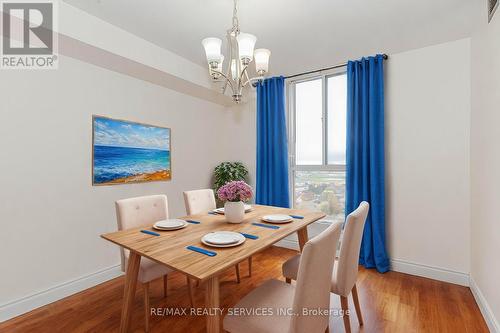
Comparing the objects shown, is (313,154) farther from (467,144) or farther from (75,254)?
(75,254)

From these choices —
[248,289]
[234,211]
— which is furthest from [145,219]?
[248,289]

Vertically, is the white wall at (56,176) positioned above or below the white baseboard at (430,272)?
above

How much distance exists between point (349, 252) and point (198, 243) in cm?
94

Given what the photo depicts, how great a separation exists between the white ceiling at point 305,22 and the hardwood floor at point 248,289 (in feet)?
8.27

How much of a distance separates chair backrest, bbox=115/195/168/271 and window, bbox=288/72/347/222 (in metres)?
1.97

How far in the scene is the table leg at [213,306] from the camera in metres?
1.16

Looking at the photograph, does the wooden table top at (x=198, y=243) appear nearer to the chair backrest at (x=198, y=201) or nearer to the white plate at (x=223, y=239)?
the white plate at (x=223, y=239)

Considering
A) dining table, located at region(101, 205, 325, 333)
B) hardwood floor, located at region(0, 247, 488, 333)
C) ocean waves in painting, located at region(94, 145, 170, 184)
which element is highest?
ocean waves in painting, located at region(94, 145, 170, 184)

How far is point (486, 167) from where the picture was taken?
1931 millimetres

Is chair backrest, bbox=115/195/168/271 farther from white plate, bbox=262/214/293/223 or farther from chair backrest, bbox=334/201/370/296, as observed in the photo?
Answer: chair backrest, bbox=334/201/370/296

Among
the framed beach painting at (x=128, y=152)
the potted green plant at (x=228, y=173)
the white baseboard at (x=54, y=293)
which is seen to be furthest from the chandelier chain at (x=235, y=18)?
the white baseboard at (x=54, y=293)

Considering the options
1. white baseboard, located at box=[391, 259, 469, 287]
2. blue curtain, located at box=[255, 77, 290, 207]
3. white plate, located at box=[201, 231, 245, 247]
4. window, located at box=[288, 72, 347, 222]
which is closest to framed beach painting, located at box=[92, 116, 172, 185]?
blue curtain, located at box=[255, 77, 290, 207]

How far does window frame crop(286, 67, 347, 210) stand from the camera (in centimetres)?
327

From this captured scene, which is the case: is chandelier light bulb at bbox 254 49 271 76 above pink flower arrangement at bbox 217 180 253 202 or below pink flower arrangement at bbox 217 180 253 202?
above
